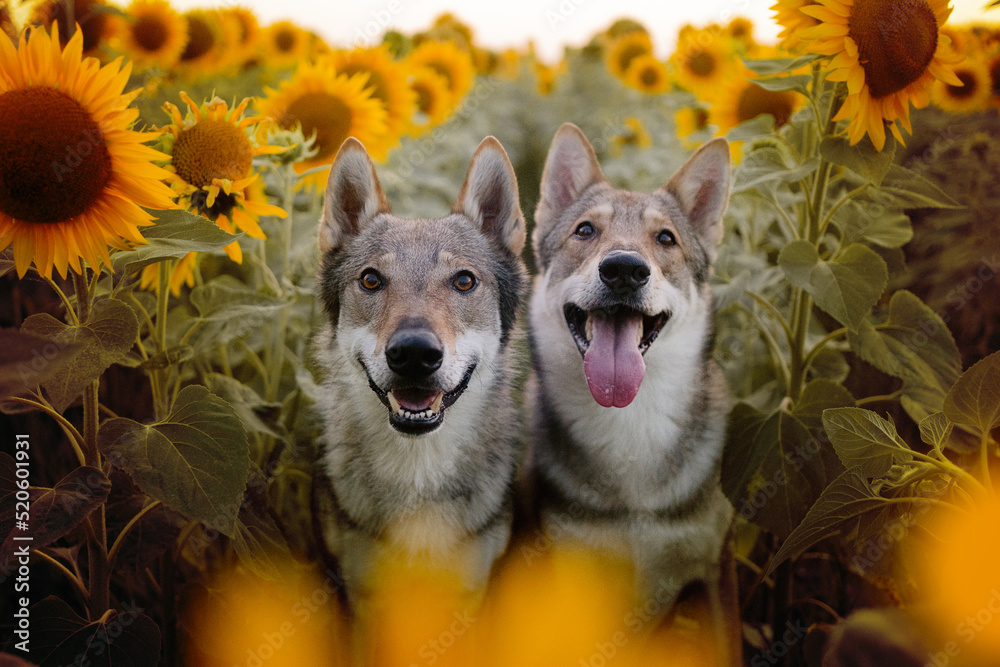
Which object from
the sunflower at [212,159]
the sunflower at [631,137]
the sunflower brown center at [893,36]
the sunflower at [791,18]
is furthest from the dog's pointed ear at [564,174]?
the sunflower at [631,137]

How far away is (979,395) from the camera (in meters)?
1.52

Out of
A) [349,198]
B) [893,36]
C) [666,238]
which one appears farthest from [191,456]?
[893,36]

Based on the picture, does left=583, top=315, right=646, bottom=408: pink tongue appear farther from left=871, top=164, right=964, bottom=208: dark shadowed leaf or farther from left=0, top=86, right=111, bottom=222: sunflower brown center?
left=0, top=86, right=111, bottom=222: sunflower brown center

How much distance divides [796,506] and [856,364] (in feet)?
4.18

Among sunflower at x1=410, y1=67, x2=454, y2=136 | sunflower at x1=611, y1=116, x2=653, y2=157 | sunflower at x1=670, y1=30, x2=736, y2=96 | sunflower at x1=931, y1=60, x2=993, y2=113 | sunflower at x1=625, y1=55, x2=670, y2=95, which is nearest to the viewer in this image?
sunflower at x1=931, y1=60, x2=993, y2=113

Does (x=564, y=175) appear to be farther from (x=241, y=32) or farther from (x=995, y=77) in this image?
(x=241, y=32)

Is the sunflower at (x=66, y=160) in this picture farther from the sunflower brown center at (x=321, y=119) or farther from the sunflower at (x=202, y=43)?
the sunflower at (x=202, y=43)

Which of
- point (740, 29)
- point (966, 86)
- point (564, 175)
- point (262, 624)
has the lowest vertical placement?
point (262, 624)

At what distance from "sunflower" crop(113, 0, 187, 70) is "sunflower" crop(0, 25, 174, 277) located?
6.92 ft

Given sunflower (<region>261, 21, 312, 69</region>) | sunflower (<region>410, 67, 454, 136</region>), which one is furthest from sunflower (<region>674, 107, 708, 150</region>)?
sunflower (<region>261, 21, 312, 69</region>)

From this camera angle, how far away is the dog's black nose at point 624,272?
2012mm

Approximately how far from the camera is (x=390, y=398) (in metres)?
1.89

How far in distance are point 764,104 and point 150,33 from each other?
3.27 metres

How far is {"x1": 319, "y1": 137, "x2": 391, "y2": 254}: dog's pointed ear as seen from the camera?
2.09 meters
